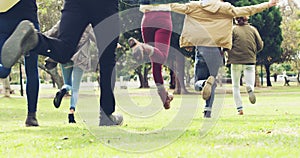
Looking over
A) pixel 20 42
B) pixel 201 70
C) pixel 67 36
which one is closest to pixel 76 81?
pixel 201 70

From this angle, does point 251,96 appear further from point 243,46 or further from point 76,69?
point 76,69

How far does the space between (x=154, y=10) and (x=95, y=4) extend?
704 millimetres

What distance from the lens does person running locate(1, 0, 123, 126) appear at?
154 inches

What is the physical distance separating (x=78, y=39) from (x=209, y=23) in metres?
2.25

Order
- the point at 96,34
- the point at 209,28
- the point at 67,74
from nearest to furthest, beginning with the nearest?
the point at 96,34 → the point at 209,28 → the point at 67,74

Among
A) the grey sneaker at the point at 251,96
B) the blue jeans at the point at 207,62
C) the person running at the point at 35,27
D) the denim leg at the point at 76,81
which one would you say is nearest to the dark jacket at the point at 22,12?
the person running at the point at 35,27

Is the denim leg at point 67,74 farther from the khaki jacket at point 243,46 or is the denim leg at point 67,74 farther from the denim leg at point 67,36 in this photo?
the khaki jacket at point 243,46

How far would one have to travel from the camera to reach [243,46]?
8422 mm

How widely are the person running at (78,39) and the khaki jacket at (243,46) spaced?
3412mm

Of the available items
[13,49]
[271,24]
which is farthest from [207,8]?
[271,24]

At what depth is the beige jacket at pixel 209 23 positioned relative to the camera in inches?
248

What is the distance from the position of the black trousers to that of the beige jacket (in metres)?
1.33

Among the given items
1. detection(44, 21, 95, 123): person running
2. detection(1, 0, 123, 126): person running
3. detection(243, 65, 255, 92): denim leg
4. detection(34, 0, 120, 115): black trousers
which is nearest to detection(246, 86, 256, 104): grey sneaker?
detection(243, 65, 255, 92): denim leg

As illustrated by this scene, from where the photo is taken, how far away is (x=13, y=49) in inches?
153
